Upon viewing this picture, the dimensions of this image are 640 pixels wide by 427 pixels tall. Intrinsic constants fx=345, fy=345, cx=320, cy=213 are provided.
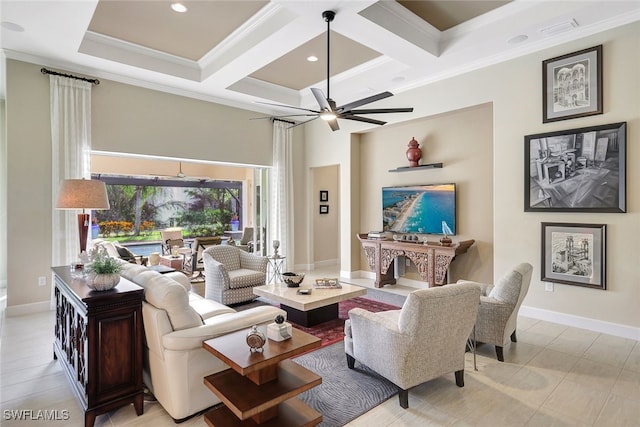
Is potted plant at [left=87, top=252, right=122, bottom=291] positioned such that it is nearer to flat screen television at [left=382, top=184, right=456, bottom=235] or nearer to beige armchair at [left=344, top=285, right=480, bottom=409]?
beige armchair at [left=344, top=285, right=480, bottom=409]

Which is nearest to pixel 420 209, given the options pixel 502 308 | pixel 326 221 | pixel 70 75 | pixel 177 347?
pixel 502 308

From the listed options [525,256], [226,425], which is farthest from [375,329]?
[525,256]

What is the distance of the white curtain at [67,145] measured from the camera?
4762 mm

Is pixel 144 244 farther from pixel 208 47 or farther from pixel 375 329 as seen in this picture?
pixel 375 329

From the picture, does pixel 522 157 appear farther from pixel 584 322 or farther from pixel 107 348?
pixel 107 348

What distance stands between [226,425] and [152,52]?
5.01 m

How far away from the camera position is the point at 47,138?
4.76 metres

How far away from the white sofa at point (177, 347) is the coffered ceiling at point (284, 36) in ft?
9.69

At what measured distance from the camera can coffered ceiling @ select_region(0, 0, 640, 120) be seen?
3660 millimetres

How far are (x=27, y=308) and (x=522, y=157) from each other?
6840 mm

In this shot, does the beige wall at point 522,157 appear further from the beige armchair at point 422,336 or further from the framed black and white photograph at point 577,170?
the beige armchair at point 422,336

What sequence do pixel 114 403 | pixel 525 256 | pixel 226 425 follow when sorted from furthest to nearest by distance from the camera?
pixel 525 256 < pixel 114 403 < pixel 226 425

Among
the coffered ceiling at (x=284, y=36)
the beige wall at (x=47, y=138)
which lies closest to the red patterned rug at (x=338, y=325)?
the coffered ceiling at (x=284, y=36)

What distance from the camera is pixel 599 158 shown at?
387 centimetres
